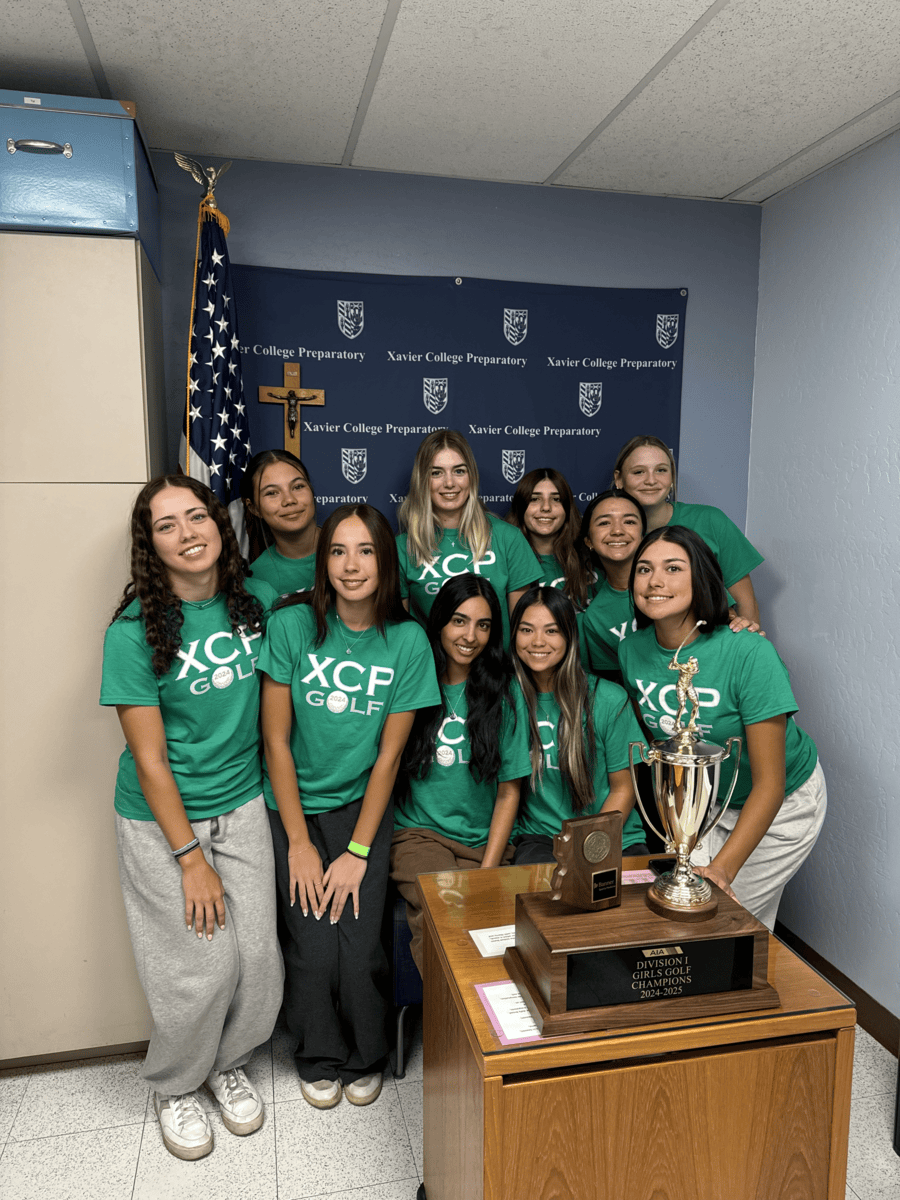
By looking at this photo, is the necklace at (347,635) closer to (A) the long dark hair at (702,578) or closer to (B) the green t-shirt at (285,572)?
(B) the green t-shirt at (285,572)

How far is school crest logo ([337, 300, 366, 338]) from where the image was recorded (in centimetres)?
302

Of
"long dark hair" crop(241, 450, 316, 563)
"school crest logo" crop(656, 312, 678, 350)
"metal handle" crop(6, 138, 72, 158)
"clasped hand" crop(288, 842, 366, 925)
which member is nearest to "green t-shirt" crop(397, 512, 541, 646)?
"long dark hair" crop(241, 450, 316, 563)

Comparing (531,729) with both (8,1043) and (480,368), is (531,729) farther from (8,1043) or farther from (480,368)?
(8,1043)

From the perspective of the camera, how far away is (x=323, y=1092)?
7.55 feet

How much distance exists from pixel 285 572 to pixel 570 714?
3.42 feet

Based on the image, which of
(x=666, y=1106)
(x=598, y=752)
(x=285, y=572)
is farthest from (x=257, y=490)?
(x=666, y=1106)

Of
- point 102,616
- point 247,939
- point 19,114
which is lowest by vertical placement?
point 247,939

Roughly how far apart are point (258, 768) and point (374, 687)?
16.2 inches

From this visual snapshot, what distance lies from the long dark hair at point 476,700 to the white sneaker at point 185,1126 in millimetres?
1069

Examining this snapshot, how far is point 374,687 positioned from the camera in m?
2.28

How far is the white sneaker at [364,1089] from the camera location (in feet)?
7.57

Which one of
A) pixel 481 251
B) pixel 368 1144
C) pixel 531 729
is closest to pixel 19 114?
pixel 481 251

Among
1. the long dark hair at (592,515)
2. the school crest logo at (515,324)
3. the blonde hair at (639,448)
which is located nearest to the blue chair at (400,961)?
the long dark hair at (592,515)

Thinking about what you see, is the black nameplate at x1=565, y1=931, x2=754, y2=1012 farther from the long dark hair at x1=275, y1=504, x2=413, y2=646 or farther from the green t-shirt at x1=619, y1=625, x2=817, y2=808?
the long dark hair at x1=275, y1=504, x2=413, y2=646
